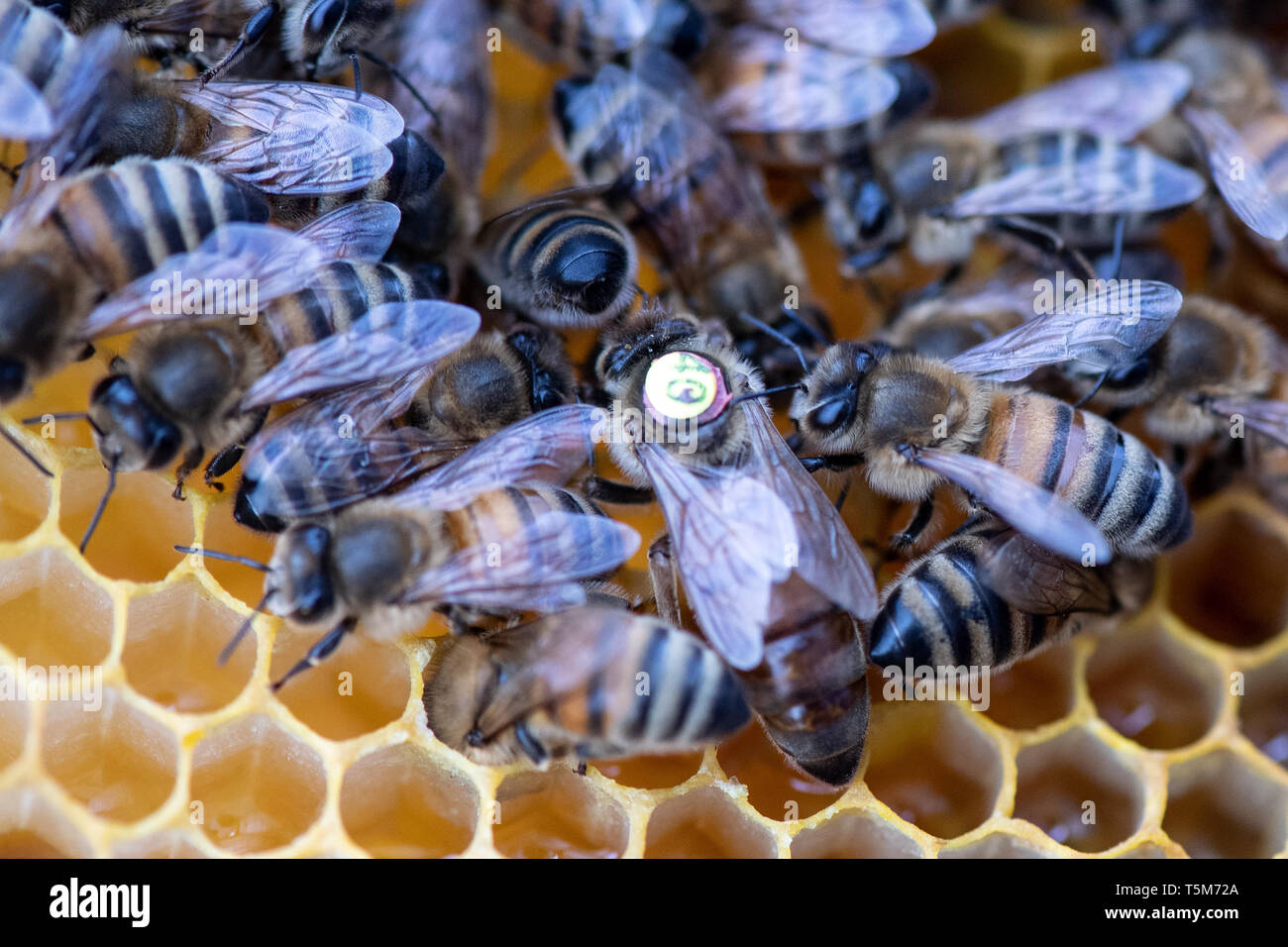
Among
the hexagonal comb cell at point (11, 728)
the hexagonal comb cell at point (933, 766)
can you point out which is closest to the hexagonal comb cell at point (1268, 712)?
the hexagonal comb cell at point (933, 766)

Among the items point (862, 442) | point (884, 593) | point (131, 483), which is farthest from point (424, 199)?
point (884, 593)

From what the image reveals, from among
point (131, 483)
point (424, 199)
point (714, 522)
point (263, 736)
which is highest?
point (424, 199)

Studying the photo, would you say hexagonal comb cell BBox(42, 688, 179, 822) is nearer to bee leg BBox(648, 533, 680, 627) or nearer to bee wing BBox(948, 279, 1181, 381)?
bee leg BBox(648, 533, 680, 627)

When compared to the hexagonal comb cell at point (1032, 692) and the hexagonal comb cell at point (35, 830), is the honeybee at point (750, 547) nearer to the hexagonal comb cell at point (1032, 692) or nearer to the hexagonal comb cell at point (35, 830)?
the hexagonal comb cell at point (1032, 692)

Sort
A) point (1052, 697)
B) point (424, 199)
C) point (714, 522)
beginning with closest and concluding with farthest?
point (714, 522)
point (424, 199)
point (1052, 697)

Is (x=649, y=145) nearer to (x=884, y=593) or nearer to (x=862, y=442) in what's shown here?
(x=862, y=442)

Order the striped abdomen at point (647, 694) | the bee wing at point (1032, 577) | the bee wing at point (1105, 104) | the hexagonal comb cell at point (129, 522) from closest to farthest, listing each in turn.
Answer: the striped abdomen at point (647, 694) < the bee wing at point (1032, 577) < the hexagonal comb cell at point (129, 522) < the bee wing at point (1105, 104)

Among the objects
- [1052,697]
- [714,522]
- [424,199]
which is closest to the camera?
[714,522]

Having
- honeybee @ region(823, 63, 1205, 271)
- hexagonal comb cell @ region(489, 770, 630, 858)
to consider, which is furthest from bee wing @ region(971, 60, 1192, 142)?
hexagonal comb cell @ region(489, 770, 630, 858)
